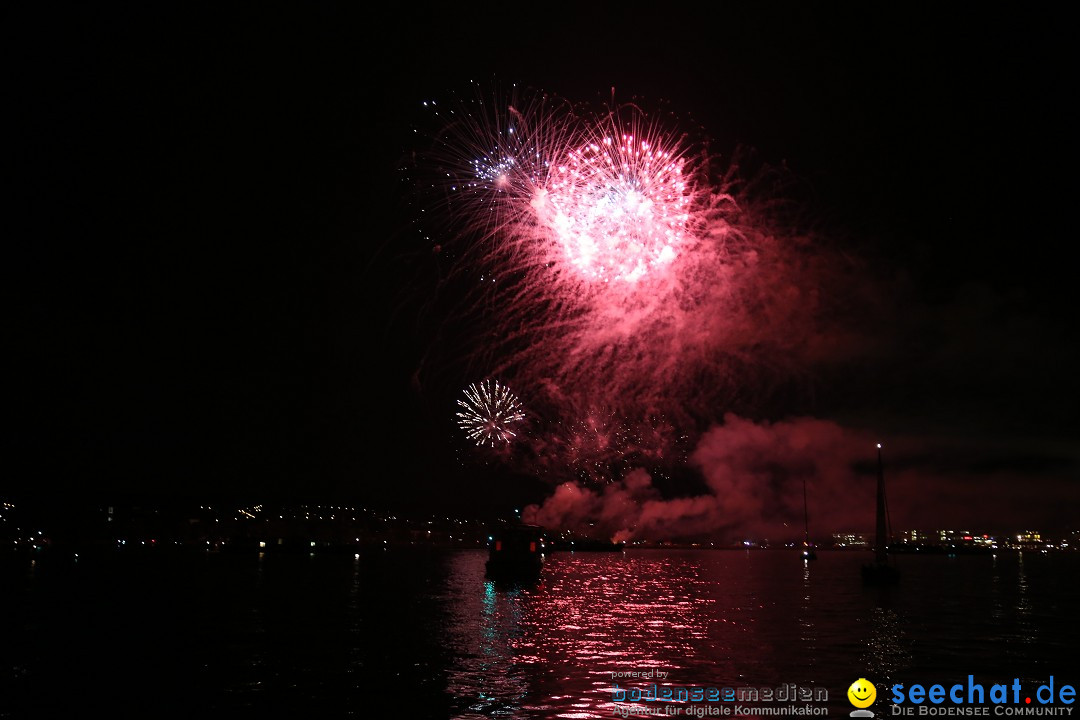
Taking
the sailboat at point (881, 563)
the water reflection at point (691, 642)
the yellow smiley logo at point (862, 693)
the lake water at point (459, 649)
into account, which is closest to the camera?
the yellow smiley logo at point (862, 693)

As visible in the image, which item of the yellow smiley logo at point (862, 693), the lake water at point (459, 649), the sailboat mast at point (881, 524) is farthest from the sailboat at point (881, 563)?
the yellow smiley logo at point (862, 693)

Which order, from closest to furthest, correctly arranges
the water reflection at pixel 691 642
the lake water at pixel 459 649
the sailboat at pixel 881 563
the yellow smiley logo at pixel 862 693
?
the yellow smiley logo at pixel 862 693
the lake water at pixel 459 649
the water reflection at pixel 691 642
the sailboat at pixel 881 563

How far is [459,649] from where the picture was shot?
28.2m

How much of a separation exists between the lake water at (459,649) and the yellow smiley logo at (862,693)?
1.11 ft

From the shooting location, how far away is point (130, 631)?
31828mm

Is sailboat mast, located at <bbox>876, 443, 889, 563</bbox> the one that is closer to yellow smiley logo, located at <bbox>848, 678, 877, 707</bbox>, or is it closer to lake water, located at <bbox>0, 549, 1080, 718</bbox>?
lake water, located at <bbox>0, 549, 1080, 718</bbox>

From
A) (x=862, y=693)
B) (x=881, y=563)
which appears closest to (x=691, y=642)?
(x=862, y=693)

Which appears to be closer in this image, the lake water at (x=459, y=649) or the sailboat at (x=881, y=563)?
the lake water at (x=459, y=649)

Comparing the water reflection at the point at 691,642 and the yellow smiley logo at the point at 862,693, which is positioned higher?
the yellow smiley logo at the point at 862,693

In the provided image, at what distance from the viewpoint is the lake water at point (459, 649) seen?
19812 millimetres

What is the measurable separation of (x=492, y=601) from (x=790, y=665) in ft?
95.1

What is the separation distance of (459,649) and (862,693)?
1334cm

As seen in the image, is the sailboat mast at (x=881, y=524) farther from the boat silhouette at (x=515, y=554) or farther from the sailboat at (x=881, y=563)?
the boat silhouette at (x=515, y=554)

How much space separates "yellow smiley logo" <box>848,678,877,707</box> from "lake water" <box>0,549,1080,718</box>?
34cm
